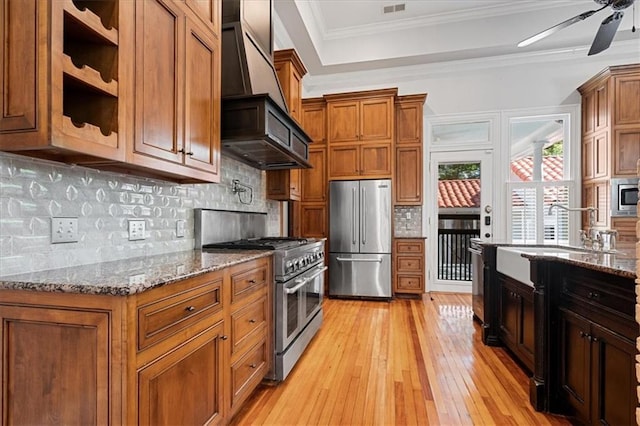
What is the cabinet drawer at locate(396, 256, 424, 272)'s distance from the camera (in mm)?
Answer: 4789

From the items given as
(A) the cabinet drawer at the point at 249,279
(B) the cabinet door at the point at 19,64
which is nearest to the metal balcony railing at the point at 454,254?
(A) the cabinet drawer at the point at 249,279

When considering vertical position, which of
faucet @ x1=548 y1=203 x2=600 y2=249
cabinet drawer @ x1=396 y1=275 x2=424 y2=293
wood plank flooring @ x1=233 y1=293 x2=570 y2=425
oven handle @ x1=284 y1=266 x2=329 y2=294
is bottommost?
wood plank flooring @ x1=233 y1=293 x2=570 y2=425

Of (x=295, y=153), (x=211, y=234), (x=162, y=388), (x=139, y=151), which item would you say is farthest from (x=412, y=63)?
(x=162, y=388)

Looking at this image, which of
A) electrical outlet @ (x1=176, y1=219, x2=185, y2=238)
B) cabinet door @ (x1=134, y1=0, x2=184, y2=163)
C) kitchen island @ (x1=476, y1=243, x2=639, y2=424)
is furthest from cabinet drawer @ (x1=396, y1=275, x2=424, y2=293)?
cabinet door @ (x1=134, y1=0, x2=184, y2=163)

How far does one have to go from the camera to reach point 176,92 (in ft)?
5.60

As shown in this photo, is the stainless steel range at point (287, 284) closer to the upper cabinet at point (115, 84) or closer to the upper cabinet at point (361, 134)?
the upper cabinet at point (115, 84)

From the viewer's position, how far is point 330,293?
4.76 m

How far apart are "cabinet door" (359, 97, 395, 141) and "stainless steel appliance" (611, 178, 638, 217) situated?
9.19ft

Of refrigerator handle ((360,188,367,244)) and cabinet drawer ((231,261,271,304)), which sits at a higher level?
refrigerator handle ((360,188,367,244))

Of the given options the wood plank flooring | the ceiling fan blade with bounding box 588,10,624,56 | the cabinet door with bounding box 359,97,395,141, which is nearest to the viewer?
the wood plank flooring

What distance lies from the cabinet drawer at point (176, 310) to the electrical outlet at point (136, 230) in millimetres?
623

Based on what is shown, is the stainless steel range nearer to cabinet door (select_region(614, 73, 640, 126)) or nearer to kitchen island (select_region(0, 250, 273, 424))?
kitchen island (select_region(0, 250, 273, 424))

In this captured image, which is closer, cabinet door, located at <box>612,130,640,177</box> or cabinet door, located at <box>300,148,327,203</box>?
cabinet door, located at <box>612,130,640,177</box>

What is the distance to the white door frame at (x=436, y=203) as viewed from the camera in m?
5.03
